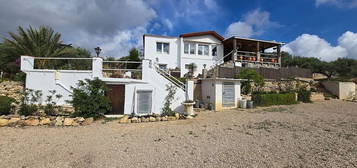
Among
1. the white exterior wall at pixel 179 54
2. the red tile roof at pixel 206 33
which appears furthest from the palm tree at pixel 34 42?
the red tile roof at pixel 206 33

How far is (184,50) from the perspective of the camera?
18062 millimetres

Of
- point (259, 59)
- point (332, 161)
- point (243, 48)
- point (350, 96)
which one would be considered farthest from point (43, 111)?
point (350, 96)

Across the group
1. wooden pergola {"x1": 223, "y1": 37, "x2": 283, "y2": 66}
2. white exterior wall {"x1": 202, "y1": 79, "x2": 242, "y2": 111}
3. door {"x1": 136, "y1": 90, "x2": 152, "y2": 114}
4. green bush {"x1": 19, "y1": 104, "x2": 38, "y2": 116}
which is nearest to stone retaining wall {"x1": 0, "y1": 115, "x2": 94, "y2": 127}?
green bush {"x1": 19, "y1": 104, "x2": 38, "y2": 116}

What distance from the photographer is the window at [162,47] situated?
57.5 ft

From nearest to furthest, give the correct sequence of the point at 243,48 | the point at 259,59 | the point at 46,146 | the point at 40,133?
the point at 46,146, the point at 40,133, the point at 259,59, the point at 243,48

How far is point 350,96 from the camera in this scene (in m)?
16.1

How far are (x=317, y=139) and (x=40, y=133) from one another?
913 centimetres

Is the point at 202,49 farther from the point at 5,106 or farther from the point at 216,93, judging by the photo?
the point at 5,106

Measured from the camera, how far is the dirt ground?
3164 mm

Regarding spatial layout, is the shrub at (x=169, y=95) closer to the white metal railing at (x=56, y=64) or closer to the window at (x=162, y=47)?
the white metal railing at (x=56, y=64)

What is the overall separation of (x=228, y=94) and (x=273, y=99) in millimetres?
4363

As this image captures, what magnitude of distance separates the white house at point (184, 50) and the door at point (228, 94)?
733 centimetres

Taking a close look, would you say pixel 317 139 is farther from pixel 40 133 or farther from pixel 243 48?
pixel 243 48

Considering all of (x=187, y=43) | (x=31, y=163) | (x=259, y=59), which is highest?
(x=187, y=43)
